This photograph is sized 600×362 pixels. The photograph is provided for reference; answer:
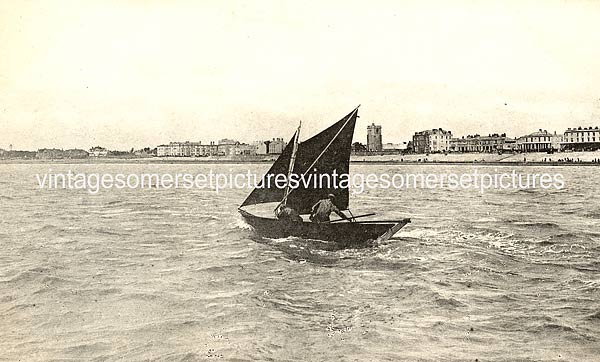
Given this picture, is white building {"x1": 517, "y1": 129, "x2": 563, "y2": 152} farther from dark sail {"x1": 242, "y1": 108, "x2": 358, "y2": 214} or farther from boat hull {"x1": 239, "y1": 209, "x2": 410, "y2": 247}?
boat hull {"x1": 239, "y1": 209, "x2": 410, "y2": 247}

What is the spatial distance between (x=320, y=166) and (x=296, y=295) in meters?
4.70

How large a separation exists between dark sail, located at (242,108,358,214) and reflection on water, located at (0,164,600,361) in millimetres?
1239

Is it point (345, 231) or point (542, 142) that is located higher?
point (542, 142)

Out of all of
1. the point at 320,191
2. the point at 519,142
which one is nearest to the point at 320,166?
the point at 320,191

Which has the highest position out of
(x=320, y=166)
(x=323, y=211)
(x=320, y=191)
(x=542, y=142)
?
(x=542, y=142)

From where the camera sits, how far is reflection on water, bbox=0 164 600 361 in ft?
20.6

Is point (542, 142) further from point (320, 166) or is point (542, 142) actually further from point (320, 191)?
point (320, 166)

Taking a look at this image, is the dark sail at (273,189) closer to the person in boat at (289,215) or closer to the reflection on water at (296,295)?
the person in boat at (289,215)

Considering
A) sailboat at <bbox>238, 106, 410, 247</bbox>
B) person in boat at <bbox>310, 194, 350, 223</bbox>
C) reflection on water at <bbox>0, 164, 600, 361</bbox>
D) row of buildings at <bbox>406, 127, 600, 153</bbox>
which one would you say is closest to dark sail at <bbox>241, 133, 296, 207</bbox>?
sailboat at <bbox>238, 106, 410, 247</bbox>

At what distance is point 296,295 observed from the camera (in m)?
8.62

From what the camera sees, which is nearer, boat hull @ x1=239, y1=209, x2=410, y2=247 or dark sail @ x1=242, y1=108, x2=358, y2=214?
boat hull @ x1=239, y1=209, x2=410, y2=247

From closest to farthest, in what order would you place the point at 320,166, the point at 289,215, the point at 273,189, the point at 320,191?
the point at 289,215 < the point at 320,166 < the point at 320,191 < the point at 273,189

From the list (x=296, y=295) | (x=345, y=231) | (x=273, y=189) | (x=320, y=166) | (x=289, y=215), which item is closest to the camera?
(x=296, y=295)

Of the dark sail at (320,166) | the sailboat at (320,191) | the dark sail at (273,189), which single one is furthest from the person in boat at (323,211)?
the dark sail at (273,189)
